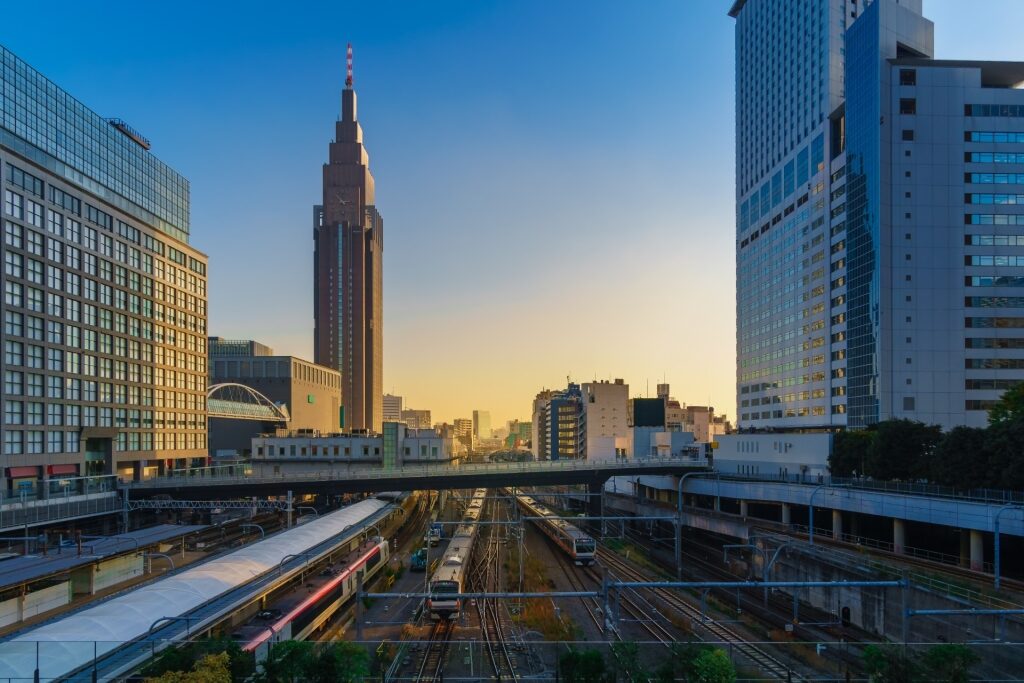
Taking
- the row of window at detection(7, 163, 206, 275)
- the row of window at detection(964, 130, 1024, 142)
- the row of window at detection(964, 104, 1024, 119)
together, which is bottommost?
the row of window at detection(7, 163, 206, 275)

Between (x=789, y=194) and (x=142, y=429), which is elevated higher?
(x=789, y=194)

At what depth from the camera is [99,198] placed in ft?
208

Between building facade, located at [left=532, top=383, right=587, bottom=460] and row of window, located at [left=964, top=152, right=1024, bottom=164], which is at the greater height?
row of window, located at [left=964, top=152, right=1024, bottom=164]

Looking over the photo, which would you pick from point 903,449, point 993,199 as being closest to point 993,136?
point 993,199

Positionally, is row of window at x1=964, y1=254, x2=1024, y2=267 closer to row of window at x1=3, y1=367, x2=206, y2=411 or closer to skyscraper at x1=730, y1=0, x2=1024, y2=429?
skyscraper at x1=730, y1=0, x2=1024, y2=429

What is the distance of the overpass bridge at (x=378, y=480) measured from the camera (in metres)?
58.7

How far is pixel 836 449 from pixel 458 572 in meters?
41.2

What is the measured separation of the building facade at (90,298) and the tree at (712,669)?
5299cm

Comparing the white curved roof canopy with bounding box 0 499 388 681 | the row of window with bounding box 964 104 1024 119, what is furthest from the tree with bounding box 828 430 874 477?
the white curved roof canopy with bounding box 0 499 388 681

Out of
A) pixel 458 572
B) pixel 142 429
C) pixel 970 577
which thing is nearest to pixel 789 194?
pixel 970 577

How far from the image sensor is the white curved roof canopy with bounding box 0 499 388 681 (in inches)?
607

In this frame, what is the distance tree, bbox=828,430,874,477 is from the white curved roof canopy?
163 feet

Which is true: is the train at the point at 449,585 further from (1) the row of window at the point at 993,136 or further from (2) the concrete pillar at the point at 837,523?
(1) the row of window at the point at 993,136

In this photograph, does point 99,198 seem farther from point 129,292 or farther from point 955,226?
point 955,226
